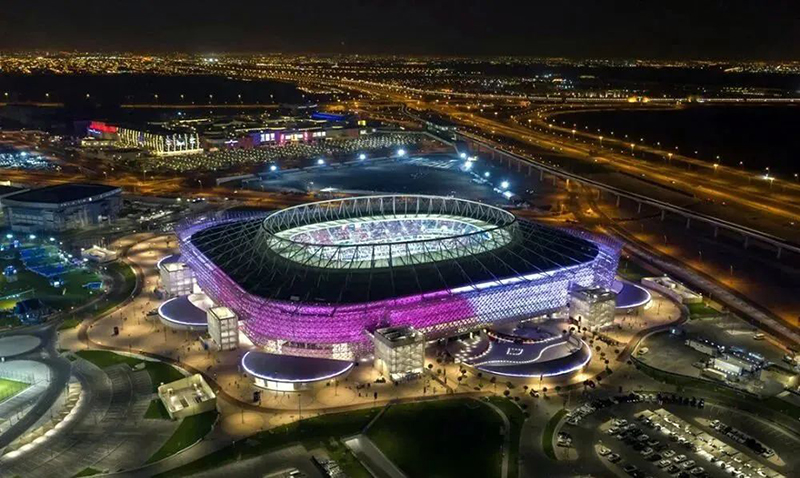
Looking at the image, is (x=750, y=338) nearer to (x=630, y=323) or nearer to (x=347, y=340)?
(x=630, y=323)

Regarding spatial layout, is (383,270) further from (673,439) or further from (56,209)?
(56,209)

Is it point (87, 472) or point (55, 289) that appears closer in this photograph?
point (87, 472)

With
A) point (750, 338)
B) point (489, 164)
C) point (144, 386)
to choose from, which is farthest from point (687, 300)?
point (489, 164)

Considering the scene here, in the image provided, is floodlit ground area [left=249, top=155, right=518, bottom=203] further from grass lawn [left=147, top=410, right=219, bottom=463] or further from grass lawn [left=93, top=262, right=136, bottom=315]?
grass lawn [left=147, top=410, right=219, bottom=463]

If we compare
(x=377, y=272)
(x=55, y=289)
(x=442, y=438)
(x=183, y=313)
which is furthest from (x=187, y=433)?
(x=55, y=289)

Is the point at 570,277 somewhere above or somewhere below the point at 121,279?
above

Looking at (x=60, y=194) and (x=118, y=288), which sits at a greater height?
(x=60, y=194)

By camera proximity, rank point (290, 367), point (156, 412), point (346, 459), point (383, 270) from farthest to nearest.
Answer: point (383, 270) → point (290, 367) → point (156, 412) → point (346, 459)

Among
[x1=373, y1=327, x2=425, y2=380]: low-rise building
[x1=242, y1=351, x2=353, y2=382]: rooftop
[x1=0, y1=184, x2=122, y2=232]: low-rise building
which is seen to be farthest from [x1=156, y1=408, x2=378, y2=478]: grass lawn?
[x1=0, y1=184, x2=122, y2=232]: low-rise building
